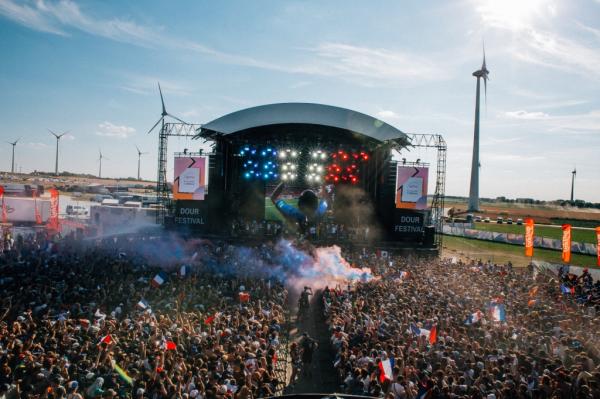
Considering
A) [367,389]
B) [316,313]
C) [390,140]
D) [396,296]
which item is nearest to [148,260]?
[316,313]

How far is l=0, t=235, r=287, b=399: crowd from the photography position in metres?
7.83

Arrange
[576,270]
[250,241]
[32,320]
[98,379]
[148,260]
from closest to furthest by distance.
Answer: [98,379], [32,320], [148,260], [576,270], [250,241]

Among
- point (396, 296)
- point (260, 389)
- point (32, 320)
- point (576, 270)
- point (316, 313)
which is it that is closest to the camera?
point (260, 389)

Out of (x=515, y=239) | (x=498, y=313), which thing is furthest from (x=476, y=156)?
(x=498, y=313)

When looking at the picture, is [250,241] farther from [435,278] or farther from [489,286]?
[489,286]

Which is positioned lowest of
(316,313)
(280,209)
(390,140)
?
(316,313)

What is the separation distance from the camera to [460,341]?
10.6 m

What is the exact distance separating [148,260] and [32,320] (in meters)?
9.64

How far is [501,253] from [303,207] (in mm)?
18947

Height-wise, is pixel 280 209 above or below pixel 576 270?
above

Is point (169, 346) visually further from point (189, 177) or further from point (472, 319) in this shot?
point (189, 177)

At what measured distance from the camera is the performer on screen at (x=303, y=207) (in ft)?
104

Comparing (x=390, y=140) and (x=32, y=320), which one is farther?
(x=390, y=140)

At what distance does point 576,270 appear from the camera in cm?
2683
